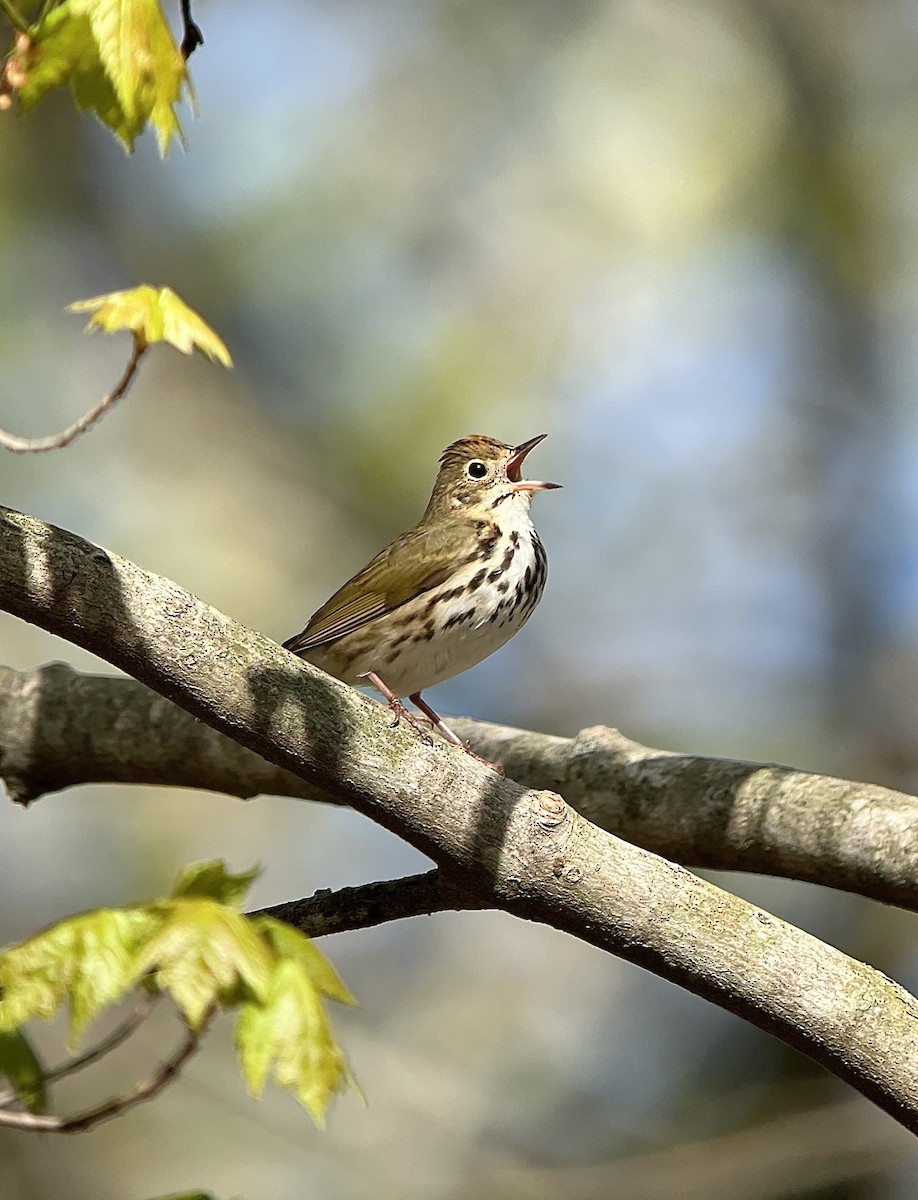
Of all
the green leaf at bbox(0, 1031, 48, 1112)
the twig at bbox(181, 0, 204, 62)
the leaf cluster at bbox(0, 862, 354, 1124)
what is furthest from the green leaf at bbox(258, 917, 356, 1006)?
the twig at bbox(181, 0, 204, 62)

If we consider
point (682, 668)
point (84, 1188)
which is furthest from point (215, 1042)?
point (682, 668)

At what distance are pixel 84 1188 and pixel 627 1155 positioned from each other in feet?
9.57

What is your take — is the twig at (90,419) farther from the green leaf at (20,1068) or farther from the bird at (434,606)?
the bird at (434,606)

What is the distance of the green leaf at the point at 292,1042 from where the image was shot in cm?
218

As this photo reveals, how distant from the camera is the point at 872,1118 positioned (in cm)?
672

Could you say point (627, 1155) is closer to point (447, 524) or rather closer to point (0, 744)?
point (447, 524)

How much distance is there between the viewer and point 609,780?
4.22m

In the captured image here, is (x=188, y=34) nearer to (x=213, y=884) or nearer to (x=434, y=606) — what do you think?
(x=213, y=884)

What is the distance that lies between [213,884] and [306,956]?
1.66 feet

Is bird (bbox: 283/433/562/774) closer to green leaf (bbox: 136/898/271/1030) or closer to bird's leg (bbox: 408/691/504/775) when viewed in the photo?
bird's leg (bbox: 408/691/504/775)

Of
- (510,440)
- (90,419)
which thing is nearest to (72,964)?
(90,419)

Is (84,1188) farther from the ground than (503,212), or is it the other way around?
(503,212)

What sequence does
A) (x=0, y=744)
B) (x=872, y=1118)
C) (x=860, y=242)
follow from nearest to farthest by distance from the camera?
(x=0, y=744) → (x=872, y=1118) → (x=860, y=242)

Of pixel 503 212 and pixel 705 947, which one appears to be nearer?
pixel 705 947
